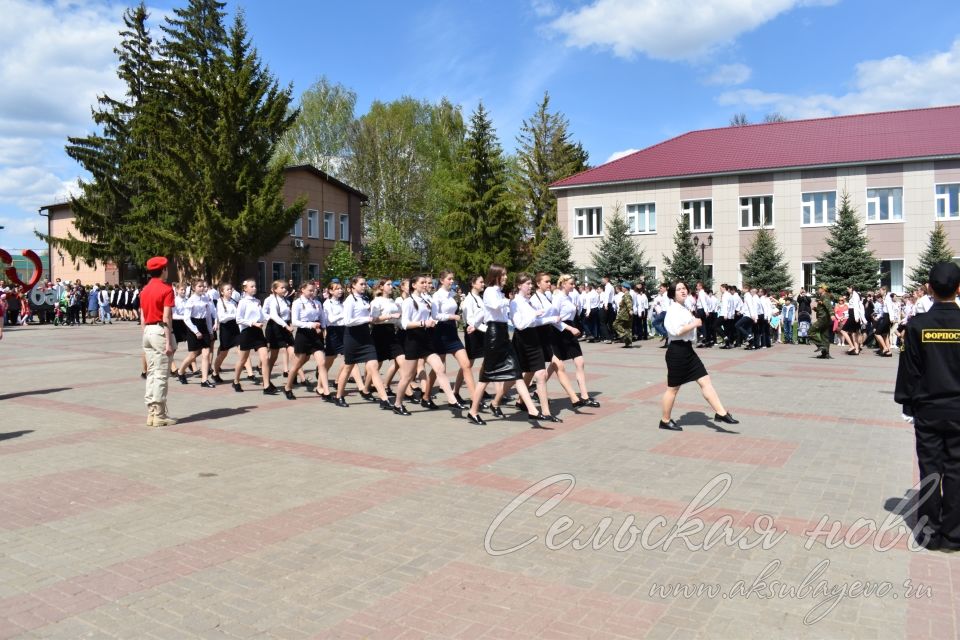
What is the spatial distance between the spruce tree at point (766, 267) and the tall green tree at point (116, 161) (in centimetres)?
3090

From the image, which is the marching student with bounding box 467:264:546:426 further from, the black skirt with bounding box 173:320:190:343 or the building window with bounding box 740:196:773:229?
the building window with bounding box 740:196:773:229

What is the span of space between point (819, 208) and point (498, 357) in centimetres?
3297

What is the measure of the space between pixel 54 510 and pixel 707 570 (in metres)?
4.98

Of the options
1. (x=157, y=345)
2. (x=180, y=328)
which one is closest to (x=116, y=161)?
(x=180, y=328)

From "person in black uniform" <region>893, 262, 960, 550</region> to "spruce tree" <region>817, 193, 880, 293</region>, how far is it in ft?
96.5

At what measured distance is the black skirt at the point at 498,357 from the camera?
9148 millimetres

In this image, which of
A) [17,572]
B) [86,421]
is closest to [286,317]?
[86,421]

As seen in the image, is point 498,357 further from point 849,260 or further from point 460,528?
point 849,260

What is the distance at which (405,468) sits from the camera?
7082mm

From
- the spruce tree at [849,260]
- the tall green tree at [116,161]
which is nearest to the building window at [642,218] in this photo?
the spruce tree at [849,260]

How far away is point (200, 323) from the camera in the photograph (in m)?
13.2

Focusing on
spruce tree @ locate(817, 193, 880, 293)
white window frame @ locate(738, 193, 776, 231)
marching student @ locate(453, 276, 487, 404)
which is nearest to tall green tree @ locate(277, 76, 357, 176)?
white window frame @ locate(738, 193, 776, 231)

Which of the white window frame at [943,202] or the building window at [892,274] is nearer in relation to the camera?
the white window frame at [943,202]

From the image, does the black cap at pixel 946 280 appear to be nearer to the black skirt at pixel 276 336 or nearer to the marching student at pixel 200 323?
the black skirt at pixel 276 336
